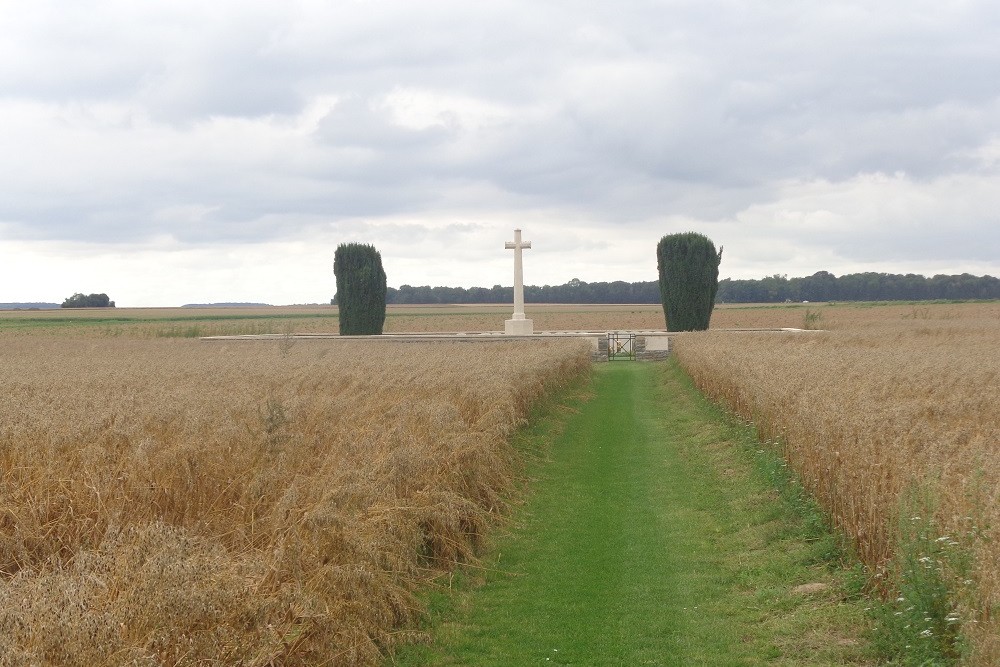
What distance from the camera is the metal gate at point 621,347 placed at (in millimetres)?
34188

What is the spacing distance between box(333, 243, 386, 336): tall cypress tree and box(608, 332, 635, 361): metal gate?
10.3 meters

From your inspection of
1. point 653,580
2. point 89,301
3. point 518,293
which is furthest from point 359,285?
point 89,301

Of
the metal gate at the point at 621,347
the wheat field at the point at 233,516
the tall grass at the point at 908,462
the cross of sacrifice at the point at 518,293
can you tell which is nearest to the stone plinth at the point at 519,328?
the cross of sacrifice at the point at 518,293

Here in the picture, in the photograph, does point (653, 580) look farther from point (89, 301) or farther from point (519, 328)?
point (89, 301)

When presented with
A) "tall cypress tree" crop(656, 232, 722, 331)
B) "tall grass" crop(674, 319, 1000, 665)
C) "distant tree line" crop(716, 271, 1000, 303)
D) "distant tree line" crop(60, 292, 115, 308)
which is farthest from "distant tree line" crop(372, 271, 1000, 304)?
"tall grass" crop(674, 319, 1000, 665)

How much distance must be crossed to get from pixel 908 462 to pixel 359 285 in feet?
113

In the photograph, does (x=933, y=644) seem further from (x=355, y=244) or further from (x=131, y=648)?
(x=355, y=244)

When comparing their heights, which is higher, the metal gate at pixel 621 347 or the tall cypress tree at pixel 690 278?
the tall cypress tree at pixel 690 278

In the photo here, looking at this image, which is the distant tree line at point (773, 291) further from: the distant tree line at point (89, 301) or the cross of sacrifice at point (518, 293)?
the cross of sacrifice at point (518, 293)

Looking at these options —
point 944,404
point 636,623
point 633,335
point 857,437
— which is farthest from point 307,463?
point 633,335

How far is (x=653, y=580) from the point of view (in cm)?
717

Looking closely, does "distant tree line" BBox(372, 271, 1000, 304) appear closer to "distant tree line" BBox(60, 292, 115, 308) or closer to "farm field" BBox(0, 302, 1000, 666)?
"distant tree line" BBox(60, 292, 115, 308)

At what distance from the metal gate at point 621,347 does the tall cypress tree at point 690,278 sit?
4.77 metres

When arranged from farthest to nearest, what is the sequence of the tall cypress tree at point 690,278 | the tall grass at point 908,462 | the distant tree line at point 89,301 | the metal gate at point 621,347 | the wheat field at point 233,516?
the distant tree line at point 89,301
the tall cypress tree at point 690,278
the metal gate at point 621,347
the tall grass at point 908,462
the wheat field at point 233,516
